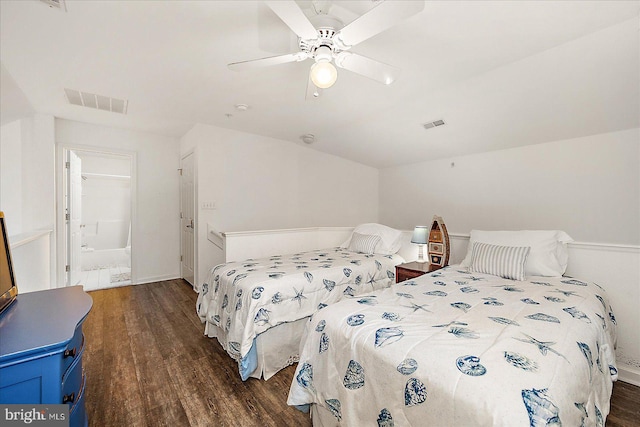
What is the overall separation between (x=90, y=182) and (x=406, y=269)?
7.20m

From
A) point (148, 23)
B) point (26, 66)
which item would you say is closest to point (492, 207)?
point (148, 23)

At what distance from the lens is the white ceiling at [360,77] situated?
1.65 meters

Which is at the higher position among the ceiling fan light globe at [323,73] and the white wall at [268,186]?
the ceiling fan light globe at [323,73]

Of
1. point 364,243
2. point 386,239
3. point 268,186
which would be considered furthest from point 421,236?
point 268,186

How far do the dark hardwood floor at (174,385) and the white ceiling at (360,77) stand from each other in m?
2.37

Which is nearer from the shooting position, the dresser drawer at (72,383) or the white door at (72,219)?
the dresser drawer at (72,383)

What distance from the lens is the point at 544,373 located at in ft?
2.99

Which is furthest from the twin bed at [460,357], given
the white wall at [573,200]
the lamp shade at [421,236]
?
the lamp shade at [421,236]

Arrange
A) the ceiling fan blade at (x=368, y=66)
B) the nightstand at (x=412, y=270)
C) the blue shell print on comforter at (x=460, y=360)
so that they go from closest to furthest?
1. the blue shell print on comforter at (x=460, y=360)
2. the ceiling fan blade at (x=368, y=66)
3. the nightstand at (x=412, y=270)

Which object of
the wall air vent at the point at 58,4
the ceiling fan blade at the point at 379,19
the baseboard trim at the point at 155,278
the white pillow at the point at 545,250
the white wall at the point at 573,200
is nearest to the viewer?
the ceiling fan blade at the point at 379,19

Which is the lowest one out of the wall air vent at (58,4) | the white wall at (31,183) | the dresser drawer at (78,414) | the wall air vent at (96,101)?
the dresser drawer at (78,414)

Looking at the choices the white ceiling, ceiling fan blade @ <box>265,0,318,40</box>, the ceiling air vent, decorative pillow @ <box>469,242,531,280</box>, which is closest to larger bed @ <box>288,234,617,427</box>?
decorative pillow @ <box>469,242,531,280</box>

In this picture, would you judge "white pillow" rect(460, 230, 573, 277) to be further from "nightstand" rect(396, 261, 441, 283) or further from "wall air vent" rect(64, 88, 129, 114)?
"wall air vent" rect(64, 88, 129, 114)

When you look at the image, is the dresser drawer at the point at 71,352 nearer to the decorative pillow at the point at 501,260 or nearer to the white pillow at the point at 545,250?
the decorative pillow at the point at 501,260
